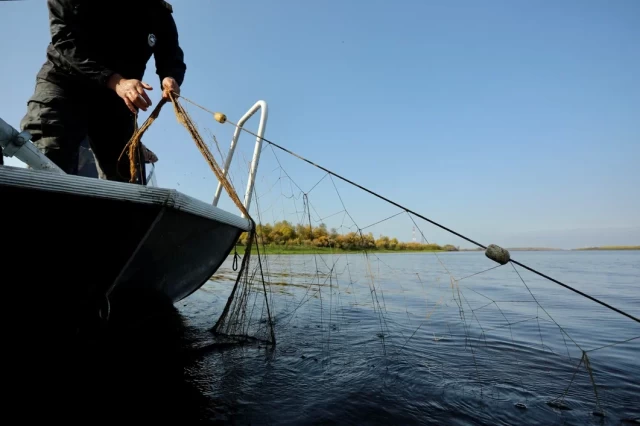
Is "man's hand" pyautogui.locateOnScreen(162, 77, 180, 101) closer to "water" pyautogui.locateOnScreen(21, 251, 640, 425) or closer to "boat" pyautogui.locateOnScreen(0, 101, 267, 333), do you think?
"boat" pyautogui.locateOnScreen(0, 101, 267, 333)

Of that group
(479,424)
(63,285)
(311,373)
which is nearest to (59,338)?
(63,285)

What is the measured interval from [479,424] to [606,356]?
8.50 feet

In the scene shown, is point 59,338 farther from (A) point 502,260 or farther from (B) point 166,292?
(A) point 502,260

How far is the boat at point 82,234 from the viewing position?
184cm

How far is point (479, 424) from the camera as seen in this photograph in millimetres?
1866

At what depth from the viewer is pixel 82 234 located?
211 centimetres

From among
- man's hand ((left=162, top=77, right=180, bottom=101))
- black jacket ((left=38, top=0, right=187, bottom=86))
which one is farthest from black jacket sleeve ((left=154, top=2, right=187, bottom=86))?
man's hand ((left=162, top=77, right=180, bottom=101))

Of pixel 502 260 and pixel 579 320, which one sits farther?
pixel 579 320

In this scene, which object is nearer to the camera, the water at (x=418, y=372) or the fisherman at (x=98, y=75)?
the water at (x=418, y=372)

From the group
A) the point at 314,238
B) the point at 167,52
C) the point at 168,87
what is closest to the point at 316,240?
the point at 314,238

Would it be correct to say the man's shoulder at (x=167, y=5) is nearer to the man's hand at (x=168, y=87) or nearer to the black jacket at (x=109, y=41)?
the black jacket at (x=109, y=41)

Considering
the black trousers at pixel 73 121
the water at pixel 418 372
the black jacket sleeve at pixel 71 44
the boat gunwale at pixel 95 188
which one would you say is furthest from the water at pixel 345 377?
the black jacket sleeve at pixel 71 44

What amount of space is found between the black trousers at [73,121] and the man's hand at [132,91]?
0.56 metres

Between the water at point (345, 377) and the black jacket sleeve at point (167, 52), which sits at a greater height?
the black jacket sleeve at point (167, 52)
